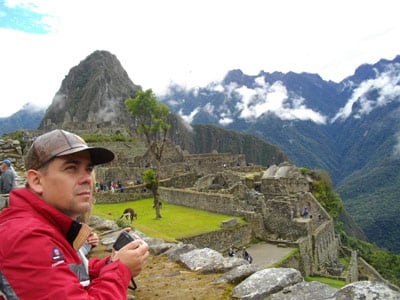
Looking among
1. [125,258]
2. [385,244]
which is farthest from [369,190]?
[125,258]

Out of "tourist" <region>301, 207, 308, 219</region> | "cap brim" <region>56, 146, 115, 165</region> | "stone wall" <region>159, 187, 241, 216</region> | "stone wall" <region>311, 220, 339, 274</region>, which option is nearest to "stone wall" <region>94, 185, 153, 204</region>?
"stone wall" <region>159, 187, 241, 216</region>

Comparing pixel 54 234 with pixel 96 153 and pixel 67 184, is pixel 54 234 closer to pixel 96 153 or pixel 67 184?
pixel 67 184

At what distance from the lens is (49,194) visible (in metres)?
2.40

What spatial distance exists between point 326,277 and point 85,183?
65.6 feet

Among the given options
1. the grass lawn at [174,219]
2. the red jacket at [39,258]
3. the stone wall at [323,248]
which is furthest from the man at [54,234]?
the stone wall at [323,248]

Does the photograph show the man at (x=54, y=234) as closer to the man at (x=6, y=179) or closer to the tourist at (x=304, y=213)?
the man at (x=6, y=179)

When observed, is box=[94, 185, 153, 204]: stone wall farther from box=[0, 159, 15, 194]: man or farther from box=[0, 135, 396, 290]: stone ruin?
box=[0, 159, 15, 194]: man

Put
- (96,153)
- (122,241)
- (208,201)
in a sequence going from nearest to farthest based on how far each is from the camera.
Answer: (96,153)
(122,241)
(208,201)

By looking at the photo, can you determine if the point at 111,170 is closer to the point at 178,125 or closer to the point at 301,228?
the point at 301,228

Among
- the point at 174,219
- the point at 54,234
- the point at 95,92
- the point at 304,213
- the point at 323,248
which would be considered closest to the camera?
the point at 54,234

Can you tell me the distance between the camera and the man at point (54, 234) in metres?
1.91

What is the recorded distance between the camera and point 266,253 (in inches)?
691

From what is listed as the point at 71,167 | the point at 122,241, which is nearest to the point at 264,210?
the point at 122,241

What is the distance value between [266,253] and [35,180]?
54.0 feet
